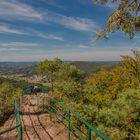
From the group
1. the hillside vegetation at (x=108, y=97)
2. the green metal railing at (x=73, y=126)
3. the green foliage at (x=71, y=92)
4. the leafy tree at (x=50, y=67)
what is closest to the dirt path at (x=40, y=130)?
the green metal railing at (x=73, y=126)

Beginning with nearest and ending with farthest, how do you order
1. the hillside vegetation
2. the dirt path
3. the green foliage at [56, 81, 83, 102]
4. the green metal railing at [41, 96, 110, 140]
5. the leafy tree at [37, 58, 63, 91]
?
the green metal railing at [41, 96, 110, 140] → the dirt path → the hillside vegetation → the green foliage at [56, 81, 83, 102] → the leafy tree at [37, 58, 63, 91]

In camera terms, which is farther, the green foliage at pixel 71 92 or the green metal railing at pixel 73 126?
the green foliage at pixel 71 92

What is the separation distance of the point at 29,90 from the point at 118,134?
14334mm

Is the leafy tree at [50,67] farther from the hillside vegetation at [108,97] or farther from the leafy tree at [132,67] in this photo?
the leafy tree at [132,67]

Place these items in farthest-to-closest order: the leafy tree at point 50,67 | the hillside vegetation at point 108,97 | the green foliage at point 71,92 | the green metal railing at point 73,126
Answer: the leafy tree at point 50,67 < the green foliage at point 71,92 < the hillside vegetation at point 108,97 < the green metal railing at point 73,126

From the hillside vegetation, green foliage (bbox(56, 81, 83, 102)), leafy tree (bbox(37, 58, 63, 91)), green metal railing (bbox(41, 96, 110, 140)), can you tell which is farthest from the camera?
leafy tree (bbox(37, 58, 63, 91))

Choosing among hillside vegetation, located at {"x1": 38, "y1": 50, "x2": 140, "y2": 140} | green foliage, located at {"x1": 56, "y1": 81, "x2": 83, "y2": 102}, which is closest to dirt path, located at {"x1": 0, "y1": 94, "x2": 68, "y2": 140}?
hillside vegetation, located at {"x1": 38, "y1": 50, "x2": 140, "y2": 140}

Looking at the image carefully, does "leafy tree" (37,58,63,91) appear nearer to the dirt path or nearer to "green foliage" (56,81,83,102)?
"green foliage" (56,81,83,102)

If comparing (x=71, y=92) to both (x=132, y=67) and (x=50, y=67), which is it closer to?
(x=132, y=67)

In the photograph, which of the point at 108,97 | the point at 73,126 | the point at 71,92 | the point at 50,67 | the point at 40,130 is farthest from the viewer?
the point at 50,67

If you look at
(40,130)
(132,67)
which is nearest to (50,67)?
(132,67)

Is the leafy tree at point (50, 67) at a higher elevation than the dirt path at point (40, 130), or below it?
higher

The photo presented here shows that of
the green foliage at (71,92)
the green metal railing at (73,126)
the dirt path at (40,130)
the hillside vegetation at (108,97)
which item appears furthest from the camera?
the green foliage at (71,92)

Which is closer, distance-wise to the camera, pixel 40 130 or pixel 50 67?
pixel 40 130
